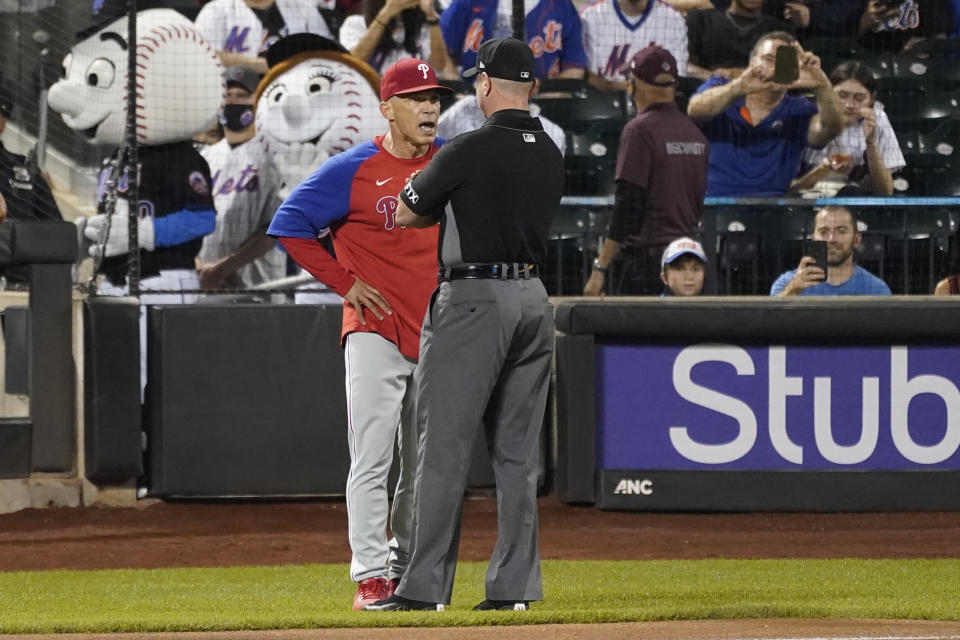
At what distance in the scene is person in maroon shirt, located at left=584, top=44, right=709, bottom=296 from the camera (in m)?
7.58

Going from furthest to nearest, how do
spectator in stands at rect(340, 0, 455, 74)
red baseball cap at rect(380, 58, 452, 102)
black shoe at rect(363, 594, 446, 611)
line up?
spectator in stands at rect(340, 0, 455, 74) < red baseball cap at rect(380, 58, 452, 102) < black shoe at rect(363, 594, 446, 611)

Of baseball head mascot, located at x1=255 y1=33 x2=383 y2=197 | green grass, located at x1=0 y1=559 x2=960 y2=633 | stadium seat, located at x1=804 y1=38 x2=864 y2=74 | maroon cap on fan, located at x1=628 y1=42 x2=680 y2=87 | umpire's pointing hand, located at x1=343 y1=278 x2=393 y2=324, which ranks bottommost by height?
green grass, located at x1=0 y1=559 x2=960 y2=633

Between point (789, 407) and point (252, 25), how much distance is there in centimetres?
384

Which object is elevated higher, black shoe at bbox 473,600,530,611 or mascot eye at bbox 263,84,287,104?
mascot eye at bbox 263,84,287,104

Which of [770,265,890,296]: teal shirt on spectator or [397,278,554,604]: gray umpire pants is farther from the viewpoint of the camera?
[770,265,890,296]: teal shirt on spectator

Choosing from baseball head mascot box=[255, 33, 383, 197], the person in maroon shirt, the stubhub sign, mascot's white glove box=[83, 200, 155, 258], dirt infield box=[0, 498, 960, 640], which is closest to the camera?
dirt infield box=[0, 498, 960, 640]

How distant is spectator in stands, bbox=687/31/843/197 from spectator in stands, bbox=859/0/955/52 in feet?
1.37

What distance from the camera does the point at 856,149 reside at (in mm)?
7875

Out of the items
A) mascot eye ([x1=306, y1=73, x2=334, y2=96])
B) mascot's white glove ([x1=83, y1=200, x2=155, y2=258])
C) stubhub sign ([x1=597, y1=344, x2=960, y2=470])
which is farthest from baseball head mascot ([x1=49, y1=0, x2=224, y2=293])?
stubhub sign ([x1=597, y1=344, x2=960, y2=470])

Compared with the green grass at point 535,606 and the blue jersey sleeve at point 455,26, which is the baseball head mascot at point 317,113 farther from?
the green grass at point 535,606

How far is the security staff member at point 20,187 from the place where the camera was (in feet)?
25.1

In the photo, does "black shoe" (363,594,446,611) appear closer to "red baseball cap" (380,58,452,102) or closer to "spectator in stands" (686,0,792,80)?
"red baseball cap" (380,58,452,102)

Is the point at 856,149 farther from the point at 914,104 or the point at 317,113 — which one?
the point at 317,113

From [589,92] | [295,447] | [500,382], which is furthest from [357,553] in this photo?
[589,92]
